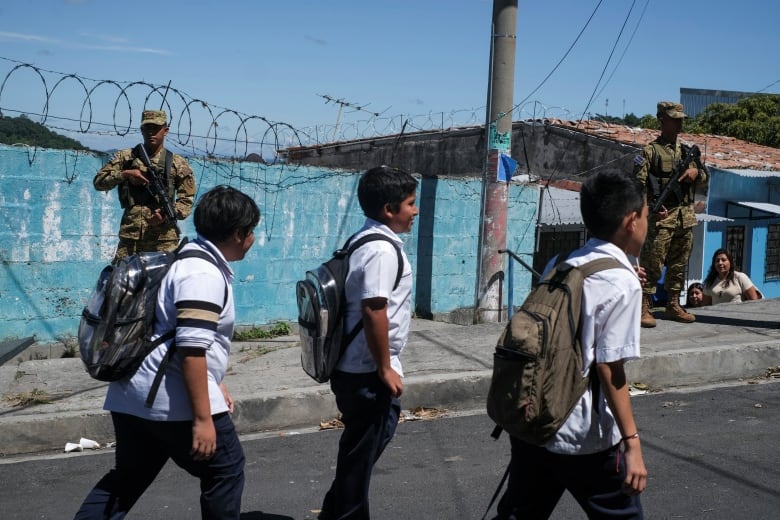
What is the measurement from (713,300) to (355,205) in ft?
16.2

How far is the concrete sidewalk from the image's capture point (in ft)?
18.1

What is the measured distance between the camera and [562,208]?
553 inches

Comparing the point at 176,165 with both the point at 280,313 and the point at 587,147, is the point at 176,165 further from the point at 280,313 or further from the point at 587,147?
the point at 587,147

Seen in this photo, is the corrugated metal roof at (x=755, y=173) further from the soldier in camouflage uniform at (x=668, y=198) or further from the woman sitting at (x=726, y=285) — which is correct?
the soldier in camouflage uniform at (x=668, y=198)

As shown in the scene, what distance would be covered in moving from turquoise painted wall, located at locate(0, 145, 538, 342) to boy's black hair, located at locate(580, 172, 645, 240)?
5840mm

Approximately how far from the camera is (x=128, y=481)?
311 cm

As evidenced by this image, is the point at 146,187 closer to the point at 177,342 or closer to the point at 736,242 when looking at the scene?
the point at 177,342

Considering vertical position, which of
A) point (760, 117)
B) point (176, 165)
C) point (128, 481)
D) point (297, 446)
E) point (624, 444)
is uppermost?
point (760, 117)

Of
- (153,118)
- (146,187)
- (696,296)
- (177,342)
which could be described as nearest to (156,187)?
(146,187)

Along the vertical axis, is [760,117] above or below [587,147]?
above

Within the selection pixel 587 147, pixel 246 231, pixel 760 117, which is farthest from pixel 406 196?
pixel 760 117

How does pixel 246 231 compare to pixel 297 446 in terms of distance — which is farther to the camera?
pixel 297 446

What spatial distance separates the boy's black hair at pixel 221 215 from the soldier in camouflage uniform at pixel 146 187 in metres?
3.99

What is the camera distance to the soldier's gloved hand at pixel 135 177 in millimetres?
6902
